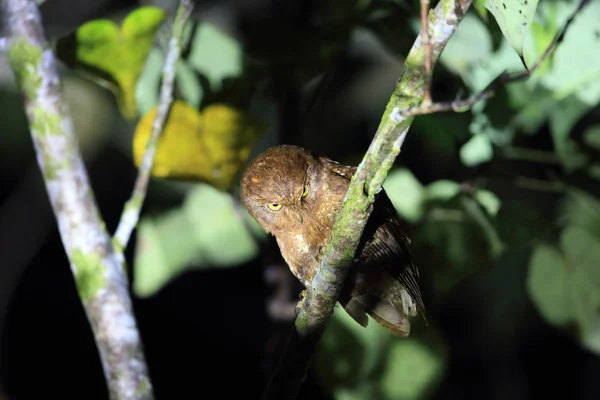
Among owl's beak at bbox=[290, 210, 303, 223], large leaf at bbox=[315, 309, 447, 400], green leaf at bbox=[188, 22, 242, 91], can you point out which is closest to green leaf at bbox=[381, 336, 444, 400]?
large leaf at bbox=[315, 309, 447, 400]

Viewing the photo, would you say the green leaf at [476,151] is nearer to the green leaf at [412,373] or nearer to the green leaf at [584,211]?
the green leaf at [584,211]

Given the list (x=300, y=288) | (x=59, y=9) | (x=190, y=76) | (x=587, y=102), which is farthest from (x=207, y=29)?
(x=587, y=102)

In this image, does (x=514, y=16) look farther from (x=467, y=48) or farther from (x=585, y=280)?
(x=585, y=280)

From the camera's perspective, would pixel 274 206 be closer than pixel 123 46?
Yes

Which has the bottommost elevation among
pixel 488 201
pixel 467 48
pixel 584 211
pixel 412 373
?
pixel 412 373

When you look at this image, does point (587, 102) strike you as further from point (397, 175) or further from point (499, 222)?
point (397, 175)

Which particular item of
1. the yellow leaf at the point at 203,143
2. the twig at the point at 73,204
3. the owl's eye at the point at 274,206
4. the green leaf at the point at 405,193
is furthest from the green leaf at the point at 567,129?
the twig at the point at 73,204

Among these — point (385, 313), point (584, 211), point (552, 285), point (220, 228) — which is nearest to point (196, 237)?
A: point (220, 228)
